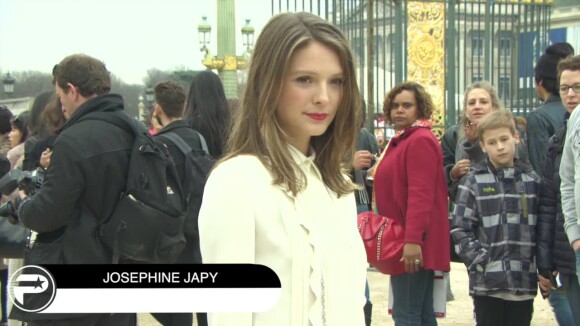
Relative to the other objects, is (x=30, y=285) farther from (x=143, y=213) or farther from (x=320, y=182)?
(x=320, y=182)

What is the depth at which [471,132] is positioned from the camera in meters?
5.00

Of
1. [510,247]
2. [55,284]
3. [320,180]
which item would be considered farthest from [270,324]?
[510,247]

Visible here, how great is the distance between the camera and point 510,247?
4020 millimetres

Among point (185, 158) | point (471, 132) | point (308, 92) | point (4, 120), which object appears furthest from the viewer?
point (4, 120)

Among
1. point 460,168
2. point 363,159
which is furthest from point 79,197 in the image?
point 460,168

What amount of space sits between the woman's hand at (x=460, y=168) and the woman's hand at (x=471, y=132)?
189mm

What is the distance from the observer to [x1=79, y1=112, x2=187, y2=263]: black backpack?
3.22 m

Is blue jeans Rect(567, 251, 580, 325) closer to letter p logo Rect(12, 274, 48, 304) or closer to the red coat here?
the red coat

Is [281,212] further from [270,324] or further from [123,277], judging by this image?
[123,277]

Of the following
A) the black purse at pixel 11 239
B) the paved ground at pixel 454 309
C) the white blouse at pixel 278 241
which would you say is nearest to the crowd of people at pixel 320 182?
the white blouse at pixel 278 241

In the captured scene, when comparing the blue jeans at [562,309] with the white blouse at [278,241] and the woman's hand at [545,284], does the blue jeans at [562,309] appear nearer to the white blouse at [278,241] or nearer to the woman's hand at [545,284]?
the woman's hand at [545,284]

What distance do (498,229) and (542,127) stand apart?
3.49 feet

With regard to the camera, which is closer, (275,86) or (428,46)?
(275,86)

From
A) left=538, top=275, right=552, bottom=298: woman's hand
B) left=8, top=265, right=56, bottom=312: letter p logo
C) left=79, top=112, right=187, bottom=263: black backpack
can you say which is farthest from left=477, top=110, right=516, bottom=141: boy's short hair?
left=8, top=265, right=56, bottom=312: letter p logo
